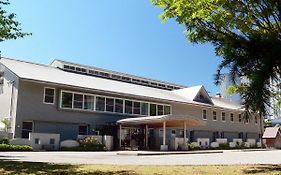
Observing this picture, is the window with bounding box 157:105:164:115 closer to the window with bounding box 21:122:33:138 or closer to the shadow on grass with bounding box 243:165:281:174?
the window with bounding box 21:122:33:138

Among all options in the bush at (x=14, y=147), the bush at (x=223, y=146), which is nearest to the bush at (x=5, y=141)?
the bush at (x=14, y=147)

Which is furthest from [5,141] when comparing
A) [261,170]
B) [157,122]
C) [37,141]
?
[261,170]

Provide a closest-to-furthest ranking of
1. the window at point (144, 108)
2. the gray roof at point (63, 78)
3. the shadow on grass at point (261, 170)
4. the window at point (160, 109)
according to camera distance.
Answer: the shadow on grass at point (261, 170) → the gray roof at point (63, 78) → the window at point (144, 108) → the window at point (160, 109)

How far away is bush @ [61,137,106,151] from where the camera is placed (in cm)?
3075

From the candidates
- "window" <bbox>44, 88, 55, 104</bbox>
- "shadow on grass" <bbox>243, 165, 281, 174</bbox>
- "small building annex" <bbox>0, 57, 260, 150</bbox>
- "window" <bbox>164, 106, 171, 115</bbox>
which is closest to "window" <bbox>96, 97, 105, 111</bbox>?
"small building annex" <bbox>0, 57, 260, 150</bbox>

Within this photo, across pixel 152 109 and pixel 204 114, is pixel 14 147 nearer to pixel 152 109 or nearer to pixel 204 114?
pixel 152 109

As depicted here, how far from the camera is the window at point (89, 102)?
35.3 meters

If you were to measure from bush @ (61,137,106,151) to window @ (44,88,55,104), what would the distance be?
186 inches

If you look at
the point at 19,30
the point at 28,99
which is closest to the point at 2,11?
the point at 19,30

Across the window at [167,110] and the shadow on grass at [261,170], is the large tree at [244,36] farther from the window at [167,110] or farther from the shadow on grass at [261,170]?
the window at [167,110]

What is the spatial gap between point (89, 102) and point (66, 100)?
2.59 meters

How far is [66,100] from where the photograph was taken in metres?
33.9

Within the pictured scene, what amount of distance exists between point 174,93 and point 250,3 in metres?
38.5

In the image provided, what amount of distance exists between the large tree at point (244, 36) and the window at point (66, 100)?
20.9 meters
